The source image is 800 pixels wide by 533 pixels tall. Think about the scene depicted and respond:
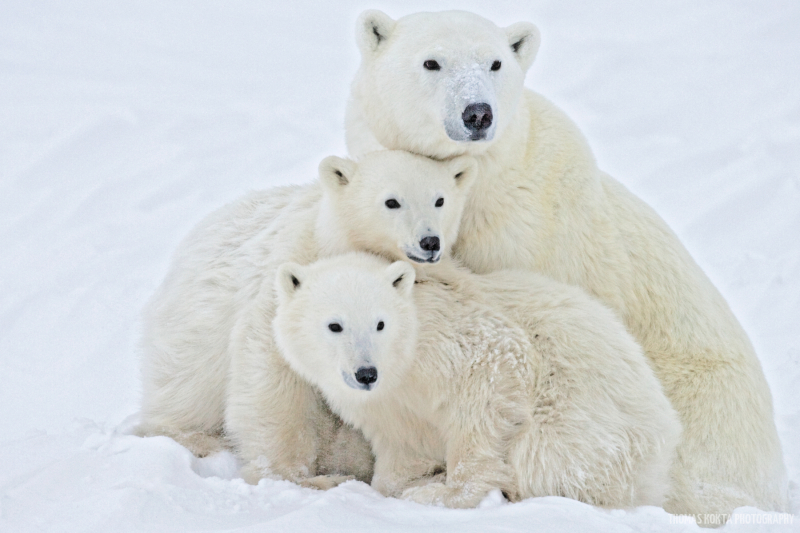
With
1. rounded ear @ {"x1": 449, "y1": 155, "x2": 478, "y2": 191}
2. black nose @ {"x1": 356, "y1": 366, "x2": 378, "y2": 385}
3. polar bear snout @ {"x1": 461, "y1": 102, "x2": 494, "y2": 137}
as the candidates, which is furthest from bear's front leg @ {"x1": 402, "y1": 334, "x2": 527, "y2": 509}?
polar bear snout @ {"x1": 461, "y1": 102, "x2": 494, "y2": 137}

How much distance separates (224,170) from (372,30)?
523 cm

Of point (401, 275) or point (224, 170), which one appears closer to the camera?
point (401, 275)

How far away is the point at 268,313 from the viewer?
17.3 ft

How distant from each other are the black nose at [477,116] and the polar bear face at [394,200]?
0.29 meters

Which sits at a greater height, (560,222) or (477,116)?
(477,116)

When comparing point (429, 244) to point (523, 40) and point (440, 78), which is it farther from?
point (523, 40)

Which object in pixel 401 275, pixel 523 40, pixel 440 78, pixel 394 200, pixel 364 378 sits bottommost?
pixel 364 378

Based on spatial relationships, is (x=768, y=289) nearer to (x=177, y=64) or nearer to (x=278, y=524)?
(x=278, y=524)

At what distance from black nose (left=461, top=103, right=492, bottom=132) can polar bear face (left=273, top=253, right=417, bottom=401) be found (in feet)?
2.48

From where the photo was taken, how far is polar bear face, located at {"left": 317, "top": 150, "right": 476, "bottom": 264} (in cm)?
485

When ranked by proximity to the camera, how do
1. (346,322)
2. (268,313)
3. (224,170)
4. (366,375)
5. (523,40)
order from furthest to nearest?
1. (224,170)
2. (523,40)
3. (268,313)
4. (346,322)
5. (366,375)

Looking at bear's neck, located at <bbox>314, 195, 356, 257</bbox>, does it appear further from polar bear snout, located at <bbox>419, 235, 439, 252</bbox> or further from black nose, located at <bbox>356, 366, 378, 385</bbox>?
black nose, located at <bbox>356, 366, 378, 385</bbox>

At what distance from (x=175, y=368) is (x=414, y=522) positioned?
196 centimetres

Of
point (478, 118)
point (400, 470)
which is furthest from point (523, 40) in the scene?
point (400, 470)
